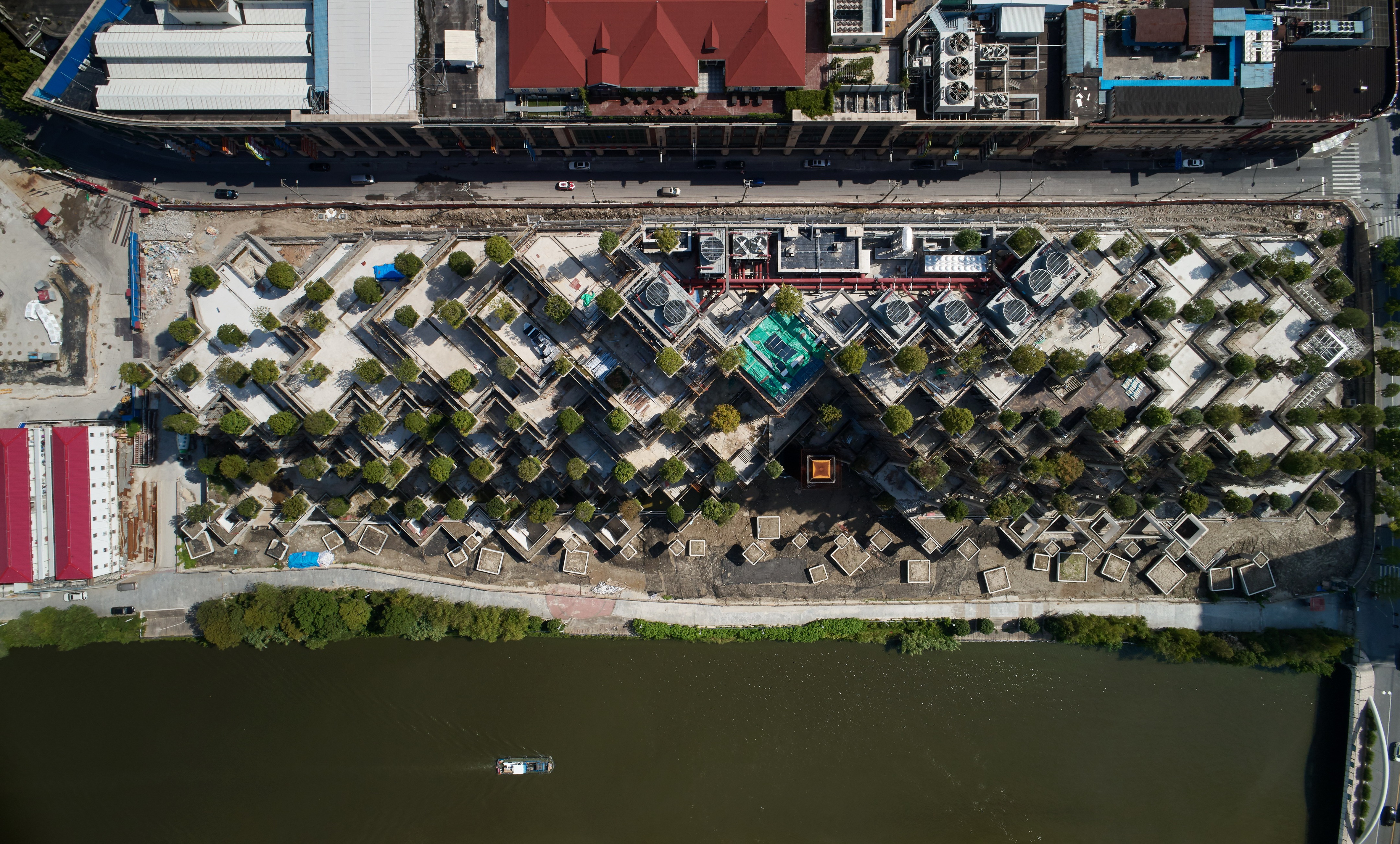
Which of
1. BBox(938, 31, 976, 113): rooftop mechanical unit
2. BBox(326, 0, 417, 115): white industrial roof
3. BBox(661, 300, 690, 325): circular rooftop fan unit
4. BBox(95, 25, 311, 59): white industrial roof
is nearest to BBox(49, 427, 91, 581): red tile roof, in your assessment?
BBox(95, 25, 311, 59): white industrial roof

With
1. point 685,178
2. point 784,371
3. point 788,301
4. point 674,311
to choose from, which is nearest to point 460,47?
point 685,178

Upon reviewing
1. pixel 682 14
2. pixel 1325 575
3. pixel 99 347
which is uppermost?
pixel 682 14

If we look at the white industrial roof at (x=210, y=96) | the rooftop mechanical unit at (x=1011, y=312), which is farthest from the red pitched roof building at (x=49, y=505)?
the rooftop mechanical unit at (x=1011, y=312)

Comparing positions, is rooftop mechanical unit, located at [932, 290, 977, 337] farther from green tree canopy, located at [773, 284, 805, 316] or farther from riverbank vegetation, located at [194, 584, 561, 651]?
riverbank vegetation, located at [194, 584, 561, 651]

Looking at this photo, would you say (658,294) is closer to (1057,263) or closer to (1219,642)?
(1057,263)

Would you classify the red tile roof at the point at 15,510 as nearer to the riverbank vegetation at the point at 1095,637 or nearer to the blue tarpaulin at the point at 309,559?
Answer: the blue tarpaulin at the point at 309,559

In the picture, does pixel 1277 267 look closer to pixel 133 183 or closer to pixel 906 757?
pixel 906 757

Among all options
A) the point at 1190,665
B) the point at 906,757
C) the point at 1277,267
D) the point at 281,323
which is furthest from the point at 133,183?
the point at 1190,665
